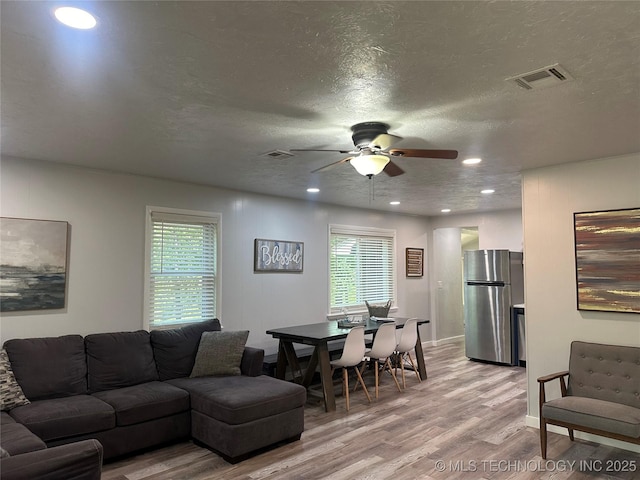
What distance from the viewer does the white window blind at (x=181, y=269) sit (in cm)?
478

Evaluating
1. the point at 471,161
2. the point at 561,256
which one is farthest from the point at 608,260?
the point at 471,161

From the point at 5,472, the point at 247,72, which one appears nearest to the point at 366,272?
the point at 247,72

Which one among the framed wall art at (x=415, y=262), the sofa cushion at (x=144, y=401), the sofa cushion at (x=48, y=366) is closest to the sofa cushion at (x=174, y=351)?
the sofa cushion at (x=144, y=401)

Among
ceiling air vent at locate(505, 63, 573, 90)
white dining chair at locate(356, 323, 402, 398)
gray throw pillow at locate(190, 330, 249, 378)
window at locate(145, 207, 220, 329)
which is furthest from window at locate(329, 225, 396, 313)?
ceiling air vent at locate(505, 63, 573, 90)

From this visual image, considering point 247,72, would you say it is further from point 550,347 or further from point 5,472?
point 550,347

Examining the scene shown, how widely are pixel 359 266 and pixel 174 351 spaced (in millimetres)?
3683

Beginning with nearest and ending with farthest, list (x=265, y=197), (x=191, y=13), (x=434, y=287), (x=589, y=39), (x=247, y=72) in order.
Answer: (x=191, y=13) < (x=589, y=39) < (x=247, y=72) < (x=265, y=197) < (x=434, y=287)

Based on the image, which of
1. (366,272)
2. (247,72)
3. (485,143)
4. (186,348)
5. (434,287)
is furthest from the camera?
(434,287)

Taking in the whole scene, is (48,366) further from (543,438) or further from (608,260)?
(608,260)

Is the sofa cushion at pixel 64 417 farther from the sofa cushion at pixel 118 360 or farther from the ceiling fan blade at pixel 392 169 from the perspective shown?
the ceiling fan blade at pixel 392 169

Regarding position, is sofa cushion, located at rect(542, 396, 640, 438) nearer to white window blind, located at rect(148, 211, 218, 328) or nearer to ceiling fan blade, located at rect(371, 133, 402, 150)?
ceiling fan blade, located at rect(371, 133, 402, 150)

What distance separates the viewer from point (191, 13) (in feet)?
5.50

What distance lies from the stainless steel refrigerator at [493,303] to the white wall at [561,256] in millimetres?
2740

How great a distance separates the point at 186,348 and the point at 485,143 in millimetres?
3358
